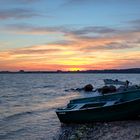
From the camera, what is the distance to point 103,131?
1848 cm

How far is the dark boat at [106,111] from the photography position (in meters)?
20.1

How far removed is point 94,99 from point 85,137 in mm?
6615

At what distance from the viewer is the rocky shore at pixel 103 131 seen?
16.8 metres

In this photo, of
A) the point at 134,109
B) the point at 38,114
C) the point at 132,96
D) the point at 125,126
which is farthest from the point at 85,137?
the point at 38,114

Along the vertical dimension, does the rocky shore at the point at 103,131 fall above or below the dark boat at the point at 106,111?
below

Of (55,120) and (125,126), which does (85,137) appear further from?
(55,120)

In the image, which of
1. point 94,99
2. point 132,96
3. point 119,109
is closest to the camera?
point 119,109

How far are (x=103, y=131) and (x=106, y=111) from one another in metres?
2.30

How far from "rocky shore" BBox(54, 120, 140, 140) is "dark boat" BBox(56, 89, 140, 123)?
0.41 m

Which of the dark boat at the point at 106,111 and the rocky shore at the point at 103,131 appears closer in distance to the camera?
the rocky shore at the point at 103,131

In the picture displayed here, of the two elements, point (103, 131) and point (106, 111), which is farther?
point (106, 111)

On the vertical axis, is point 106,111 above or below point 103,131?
above

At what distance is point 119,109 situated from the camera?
20.4m

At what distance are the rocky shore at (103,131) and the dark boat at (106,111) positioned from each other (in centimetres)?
41
